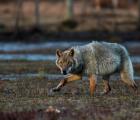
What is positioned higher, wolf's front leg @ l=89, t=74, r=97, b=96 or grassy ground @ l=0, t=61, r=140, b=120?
wolf's front leg @ l=89, t=74, r=97, b=96

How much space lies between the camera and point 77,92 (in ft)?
62.4

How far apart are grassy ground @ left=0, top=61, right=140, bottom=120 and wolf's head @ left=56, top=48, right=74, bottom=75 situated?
658 mm

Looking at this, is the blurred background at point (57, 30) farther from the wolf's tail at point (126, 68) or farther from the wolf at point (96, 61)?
the wolf at point (96, 61)

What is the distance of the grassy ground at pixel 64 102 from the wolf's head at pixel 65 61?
658mm

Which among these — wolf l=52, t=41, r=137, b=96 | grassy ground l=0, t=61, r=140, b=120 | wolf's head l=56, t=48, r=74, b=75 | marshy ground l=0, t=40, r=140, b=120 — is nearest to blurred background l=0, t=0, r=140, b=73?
marshy ground l=0, t=40, r=140, b=120

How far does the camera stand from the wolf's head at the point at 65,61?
57.1 ft

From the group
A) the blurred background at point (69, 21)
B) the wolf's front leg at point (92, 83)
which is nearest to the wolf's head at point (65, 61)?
the wolf's front leg at point (92, 83)

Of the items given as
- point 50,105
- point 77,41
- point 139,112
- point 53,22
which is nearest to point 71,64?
point 50,105

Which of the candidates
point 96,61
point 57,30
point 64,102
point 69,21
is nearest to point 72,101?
point 64,102

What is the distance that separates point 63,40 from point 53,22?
27.6ft

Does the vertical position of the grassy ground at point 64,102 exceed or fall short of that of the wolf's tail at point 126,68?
it falls short

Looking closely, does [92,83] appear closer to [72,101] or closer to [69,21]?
[72,101]

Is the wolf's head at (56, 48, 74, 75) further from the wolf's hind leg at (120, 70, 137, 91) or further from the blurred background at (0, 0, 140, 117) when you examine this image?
the wolf's hind leg at (120, 70, 137, 91)

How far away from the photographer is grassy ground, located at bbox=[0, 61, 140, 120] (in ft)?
46.6
